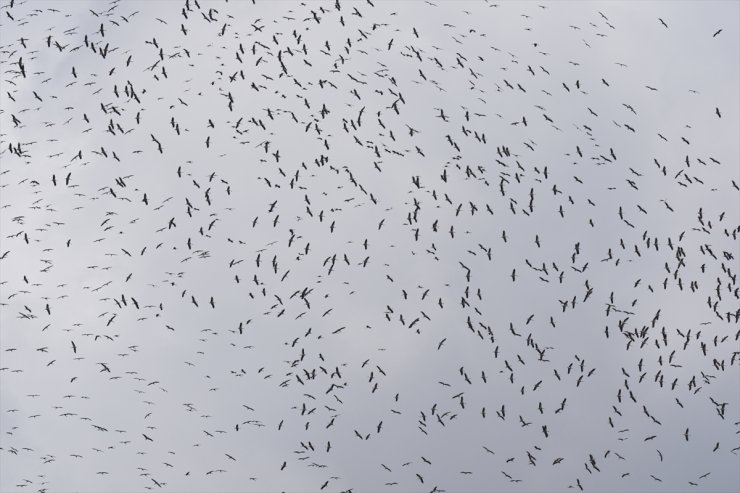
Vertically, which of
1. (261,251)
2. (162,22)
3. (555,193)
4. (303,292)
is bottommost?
(303,292)

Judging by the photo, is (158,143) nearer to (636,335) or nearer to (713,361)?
(636,335)

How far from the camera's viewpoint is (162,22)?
155ft

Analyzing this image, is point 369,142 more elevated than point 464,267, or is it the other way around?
point 369,142

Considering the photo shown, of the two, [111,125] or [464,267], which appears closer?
[111,125]

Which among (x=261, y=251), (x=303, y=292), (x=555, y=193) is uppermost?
(x=555, y=193)

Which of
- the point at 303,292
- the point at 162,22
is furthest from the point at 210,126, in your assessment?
the point at 303,292

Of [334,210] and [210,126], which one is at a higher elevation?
[210,126]

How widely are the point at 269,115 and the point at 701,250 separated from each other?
25.1 meters

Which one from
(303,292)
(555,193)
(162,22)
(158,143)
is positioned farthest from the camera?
(303,292)

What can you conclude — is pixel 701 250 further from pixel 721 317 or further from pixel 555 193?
pixel 555 193

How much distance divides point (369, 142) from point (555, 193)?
420 inches

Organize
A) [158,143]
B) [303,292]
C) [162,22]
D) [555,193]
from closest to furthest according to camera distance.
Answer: [162,22]
[158,143]
[555,193]
[303,292]

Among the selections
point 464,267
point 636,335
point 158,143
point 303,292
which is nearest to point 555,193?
point 464,267

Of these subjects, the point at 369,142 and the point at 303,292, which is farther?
the point at 303,292
